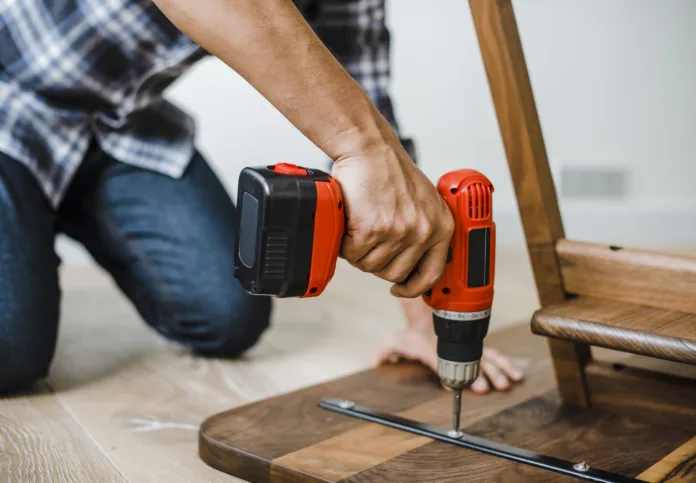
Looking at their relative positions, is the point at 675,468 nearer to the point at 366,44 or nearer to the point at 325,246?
the point at 325,246

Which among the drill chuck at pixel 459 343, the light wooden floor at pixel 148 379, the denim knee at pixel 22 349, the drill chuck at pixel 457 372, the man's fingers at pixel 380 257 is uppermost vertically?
the man's fingers at pixel 380 257

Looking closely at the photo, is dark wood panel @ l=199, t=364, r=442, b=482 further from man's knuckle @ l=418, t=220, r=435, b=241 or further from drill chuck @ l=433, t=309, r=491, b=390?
man's knuckle @ l=418, t=220, r=435, b=241

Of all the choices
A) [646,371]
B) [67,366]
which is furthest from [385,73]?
[67,366]

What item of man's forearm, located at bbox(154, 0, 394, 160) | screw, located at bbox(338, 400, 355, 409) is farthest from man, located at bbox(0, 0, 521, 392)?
screw, located at bbox(338, 400, 355, 409)

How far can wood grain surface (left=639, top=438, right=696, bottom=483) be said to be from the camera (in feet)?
2.94

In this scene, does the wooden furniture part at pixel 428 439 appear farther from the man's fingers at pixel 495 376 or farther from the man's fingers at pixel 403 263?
the man's fingers at pixel 403 263

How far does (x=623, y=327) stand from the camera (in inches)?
34.9

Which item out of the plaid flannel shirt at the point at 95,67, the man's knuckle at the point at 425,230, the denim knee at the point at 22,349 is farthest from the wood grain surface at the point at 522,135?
the denim knee at the point at 22,349

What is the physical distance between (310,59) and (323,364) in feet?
2.53

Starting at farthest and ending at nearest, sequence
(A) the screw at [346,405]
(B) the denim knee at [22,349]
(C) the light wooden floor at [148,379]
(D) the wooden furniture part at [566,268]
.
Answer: (B) the denim knee at [22,349] → (A) the screw at [346,405] → (C) the light wooden floor at [148,379] → (D) the wooden furniture part at [566,268]

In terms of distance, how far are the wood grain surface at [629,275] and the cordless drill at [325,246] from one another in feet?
0.46

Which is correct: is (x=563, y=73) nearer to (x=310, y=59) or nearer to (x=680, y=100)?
(x=680, y=100)

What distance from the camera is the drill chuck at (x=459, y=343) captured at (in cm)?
94

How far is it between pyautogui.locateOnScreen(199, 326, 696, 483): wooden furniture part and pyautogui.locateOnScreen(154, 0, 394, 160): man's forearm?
364mm
